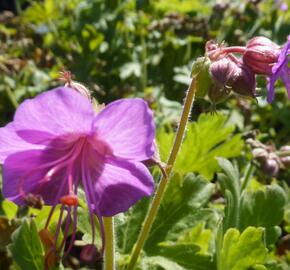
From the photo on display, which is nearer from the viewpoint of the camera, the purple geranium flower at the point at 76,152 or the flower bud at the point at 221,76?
the purple geranium flower at the point at 76,152

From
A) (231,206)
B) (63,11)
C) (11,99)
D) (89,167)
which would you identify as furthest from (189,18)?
(89,167)

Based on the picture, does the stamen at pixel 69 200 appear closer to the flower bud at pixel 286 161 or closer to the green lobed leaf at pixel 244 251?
the green lobed leaf at pixel 244 251

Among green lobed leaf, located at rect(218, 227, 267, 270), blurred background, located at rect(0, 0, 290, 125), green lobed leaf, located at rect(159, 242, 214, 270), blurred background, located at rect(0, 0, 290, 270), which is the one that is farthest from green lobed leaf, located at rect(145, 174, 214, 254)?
blurred background, located at rect(0, 0, 290, 125)

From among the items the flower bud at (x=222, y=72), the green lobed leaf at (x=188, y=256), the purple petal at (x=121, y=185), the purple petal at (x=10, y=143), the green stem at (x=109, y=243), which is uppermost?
the flower bud at (x=222, y=72)

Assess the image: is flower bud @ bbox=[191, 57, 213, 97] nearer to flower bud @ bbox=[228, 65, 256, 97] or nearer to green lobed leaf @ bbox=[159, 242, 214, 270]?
flower bud @ bbox=[228, 65, 256, 97]

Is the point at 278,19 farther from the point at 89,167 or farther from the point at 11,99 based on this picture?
the point at 89,167

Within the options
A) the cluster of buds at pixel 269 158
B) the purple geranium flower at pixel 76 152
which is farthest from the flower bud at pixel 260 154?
the purple geranium flower at pixel 76 152

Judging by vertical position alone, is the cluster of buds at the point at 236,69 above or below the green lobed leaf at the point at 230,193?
above
